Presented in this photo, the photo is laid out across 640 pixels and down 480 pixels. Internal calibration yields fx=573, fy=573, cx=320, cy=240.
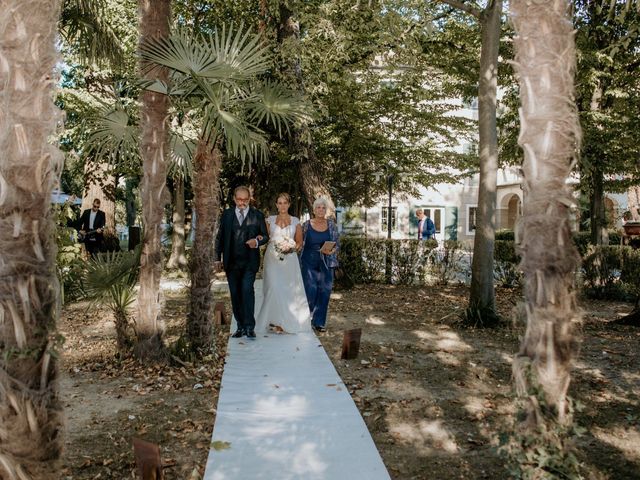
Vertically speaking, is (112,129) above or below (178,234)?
above

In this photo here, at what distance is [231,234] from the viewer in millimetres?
7801

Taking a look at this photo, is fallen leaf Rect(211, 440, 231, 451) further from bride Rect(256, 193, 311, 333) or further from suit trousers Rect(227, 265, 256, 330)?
bride Rect(256, 193, 311, 333)

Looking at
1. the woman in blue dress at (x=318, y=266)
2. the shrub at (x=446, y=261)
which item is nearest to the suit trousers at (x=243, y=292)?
the woman in blue dress at (x=318, y=266)

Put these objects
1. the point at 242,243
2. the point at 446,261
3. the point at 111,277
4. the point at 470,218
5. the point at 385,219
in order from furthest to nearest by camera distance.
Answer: the point at 470,218, the point at 385,219, the point at 446,261, the point at 242,243, the point at 111,277

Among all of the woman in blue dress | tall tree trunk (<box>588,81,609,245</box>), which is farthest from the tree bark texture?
tall tree trunk (<box>588,81,609,245</box>)

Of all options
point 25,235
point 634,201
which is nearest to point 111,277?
point 25,235

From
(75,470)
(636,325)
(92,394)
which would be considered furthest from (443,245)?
(75,470)

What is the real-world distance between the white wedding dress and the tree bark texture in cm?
592

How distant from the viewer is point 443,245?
14.8 metres

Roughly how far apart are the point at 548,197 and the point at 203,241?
191 inches

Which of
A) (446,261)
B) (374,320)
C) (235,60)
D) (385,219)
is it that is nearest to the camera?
(235,60)

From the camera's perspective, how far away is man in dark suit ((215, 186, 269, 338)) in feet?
25.6

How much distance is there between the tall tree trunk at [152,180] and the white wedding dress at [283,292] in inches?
97.5

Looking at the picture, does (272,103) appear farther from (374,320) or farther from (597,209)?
(597,209)
